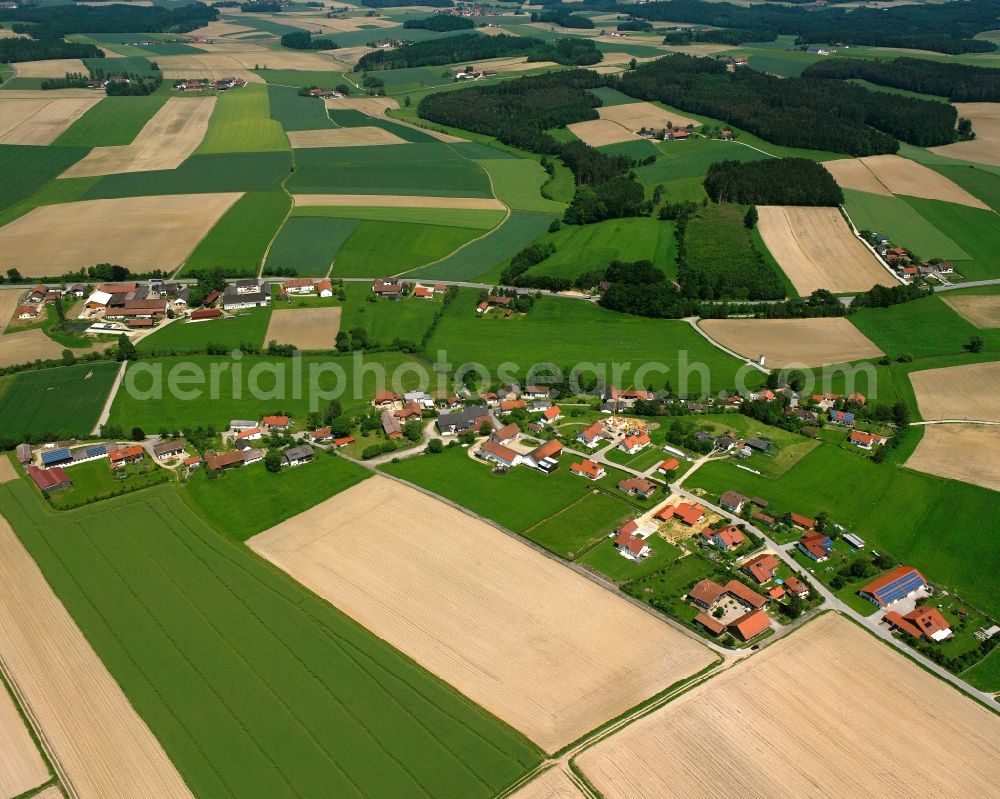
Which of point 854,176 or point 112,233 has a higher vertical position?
point 854,176

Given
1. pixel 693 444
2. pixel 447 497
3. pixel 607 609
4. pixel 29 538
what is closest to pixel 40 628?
pixel 29 538

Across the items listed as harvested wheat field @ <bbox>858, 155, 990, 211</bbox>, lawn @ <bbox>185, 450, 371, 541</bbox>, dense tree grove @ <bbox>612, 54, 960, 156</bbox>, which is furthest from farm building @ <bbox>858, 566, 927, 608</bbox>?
dense tree grove @ <bbox>612, 54, 960, 156</bbox>

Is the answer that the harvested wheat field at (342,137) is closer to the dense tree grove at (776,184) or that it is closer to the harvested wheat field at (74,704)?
the dense tree grove at (776,184)

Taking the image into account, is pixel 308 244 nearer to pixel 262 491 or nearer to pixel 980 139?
pixel 262 491

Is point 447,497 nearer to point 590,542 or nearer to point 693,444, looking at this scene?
point 590,542

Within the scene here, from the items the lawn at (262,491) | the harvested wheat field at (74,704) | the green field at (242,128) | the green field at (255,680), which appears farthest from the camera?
the green field at (242,128)

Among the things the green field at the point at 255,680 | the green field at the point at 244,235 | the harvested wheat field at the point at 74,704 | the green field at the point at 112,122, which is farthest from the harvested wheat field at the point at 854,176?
the green field at the point at 112,122

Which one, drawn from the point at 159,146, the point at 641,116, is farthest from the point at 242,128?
the point at 641,116
